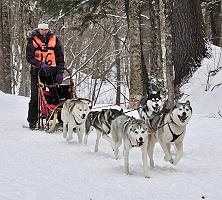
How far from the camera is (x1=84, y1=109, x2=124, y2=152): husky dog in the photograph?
5468 mm

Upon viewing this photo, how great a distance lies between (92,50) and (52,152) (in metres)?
18.2

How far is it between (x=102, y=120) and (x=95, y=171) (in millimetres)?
1260

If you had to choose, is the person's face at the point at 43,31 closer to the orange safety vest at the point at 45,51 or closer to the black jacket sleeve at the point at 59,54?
the orange safety vest at the point at 45,51

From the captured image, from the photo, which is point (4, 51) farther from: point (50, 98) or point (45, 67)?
point (45, 67)

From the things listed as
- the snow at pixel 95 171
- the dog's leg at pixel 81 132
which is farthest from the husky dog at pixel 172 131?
the dog's leg at pixel 81 132

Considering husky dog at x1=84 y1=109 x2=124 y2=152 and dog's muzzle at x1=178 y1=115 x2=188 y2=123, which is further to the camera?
husky dog at x1=84 y1=109 x2=124 y2=152

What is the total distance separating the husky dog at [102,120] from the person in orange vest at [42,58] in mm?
1498

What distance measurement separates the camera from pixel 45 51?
7559 mm

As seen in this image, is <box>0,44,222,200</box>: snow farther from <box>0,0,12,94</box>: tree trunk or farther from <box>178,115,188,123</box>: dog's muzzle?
<box>0,0,12,94</box>: tree trunk

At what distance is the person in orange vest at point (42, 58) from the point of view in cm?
745

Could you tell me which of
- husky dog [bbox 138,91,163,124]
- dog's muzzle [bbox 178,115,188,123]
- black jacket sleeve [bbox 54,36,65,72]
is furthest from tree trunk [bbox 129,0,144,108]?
dog's muzzle [bbox 178,115,188,123]

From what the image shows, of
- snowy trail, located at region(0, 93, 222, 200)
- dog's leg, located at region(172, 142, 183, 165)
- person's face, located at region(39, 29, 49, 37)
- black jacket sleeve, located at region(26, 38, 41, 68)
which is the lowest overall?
snowy trail, located at region(0, 93, 222, 200)

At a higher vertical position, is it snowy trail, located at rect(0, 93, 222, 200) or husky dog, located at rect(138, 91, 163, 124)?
husky dog, located at rect(138, 91, 163, 124)

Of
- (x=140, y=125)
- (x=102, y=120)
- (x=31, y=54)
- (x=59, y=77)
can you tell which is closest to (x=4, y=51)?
(x=31, y=54)
